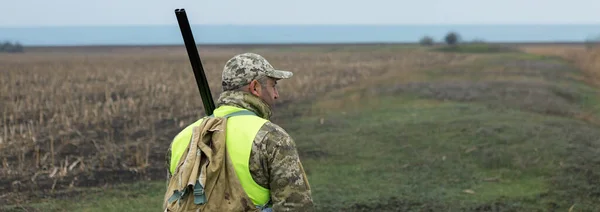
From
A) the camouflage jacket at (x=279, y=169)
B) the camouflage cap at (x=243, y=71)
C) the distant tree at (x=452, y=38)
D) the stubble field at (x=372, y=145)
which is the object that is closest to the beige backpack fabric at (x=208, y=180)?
the camouflage jacket at (x=279, y=169)

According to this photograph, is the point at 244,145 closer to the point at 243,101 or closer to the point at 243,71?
the point at 243,101

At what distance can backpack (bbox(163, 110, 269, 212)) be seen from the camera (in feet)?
10.4

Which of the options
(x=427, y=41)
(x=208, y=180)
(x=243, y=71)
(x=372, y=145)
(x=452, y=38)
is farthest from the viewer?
(x=427, y=41)

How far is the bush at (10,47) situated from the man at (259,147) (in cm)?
7098

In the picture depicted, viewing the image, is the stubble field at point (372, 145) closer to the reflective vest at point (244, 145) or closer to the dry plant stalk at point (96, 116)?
the dry plant stalk at point (96, 116)

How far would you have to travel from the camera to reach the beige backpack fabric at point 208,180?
10.4ft

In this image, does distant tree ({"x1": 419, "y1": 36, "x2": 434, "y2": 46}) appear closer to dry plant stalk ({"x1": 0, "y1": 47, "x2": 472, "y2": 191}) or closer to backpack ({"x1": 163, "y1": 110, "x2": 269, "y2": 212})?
dry plant stalk ({"x1": 0, "y1": 47, "x2": 472, "y2": 191})

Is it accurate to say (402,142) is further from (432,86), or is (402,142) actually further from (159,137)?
(432,86)

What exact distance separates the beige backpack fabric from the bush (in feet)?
233

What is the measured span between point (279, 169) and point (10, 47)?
73329mm

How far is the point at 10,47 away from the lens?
6938 cm

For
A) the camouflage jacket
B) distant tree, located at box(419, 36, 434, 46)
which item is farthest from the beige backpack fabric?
distant tree, located at box(419, 36, 434, 46)

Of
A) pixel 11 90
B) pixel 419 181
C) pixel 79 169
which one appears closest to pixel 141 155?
pixel 79 169

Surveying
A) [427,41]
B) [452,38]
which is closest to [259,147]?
[452,38]
